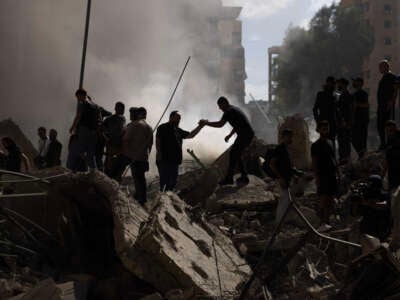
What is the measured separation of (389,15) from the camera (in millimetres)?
58562

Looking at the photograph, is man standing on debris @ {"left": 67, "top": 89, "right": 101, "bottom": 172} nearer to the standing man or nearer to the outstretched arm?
the standing man

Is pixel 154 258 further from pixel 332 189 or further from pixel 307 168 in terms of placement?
pixel 307 168

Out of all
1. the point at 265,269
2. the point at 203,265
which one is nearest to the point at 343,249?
the point at 265,269

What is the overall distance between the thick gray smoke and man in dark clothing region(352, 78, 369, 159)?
13441mm

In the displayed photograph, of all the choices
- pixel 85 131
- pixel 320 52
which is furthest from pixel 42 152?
pixel 320 52

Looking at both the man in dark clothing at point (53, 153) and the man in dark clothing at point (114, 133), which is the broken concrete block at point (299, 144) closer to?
the man in dark clothing at point (114, 133)

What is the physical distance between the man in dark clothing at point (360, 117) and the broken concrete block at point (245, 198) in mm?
1594

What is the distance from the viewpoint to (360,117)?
1015 centimetres

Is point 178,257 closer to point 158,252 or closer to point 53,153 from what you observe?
point 158,252

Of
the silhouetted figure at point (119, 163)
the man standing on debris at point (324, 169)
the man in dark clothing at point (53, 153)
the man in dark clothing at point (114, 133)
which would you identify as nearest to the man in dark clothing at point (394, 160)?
the man standing on debris at point (324, 169)

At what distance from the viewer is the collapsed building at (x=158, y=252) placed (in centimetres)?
533

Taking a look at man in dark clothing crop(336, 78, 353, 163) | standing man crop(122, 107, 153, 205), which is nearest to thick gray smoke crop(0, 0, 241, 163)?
man in dark clothing crop(336, 78, 353, 163)

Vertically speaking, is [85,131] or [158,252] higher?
[85,131]

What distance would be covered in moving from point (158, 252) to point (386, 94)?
15.2ft
